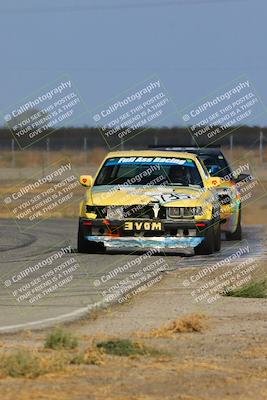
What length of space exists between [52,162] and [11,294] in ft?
154

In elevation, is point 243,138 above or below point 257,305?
below

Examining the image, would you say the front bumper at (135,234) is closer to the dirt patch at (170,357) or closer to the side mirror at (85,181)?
the side mirror at (85,181)

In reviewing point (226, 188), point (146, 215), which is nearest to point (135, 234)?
point (146, 215)

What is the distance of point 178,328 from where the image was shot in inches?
452

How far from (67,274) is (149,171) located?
4.07m

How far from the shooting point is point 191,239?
1928 centimetres

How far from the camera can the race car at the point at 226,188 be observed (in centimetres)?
2278

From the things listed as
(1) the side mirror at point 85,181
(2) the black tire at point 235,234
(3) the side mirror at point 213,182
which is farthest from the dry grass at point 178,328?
(2) the black tire at point 235,234

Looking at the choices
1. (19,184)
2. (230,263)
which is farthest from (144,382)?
(19,184)

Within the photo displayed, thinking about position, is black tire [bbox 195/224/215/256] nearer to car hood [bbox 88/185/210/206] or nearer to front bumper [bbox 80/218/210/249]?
front bumper [bbox 80/218/210/249]

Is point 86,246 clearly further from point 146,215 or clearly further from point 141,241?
point 146,215

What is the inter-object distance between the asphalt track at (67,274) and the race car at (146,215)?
0.76ft

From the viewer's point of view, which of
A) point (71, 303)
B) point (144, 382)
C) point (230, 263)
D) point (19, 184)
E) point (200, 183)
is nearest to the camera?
point (144, 382)

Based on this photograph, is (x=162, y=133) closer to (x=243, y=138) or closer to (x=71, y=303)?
(x=243, y=138)
